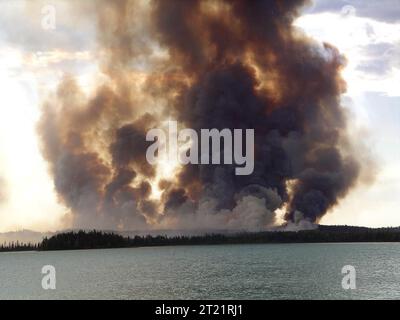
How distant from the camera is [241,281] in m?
95.7

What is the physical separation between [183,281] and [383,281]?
1360 inches
